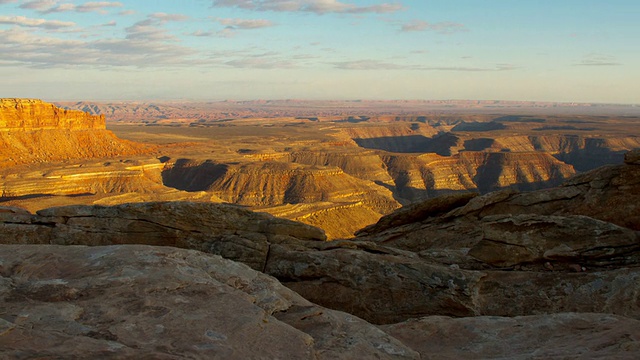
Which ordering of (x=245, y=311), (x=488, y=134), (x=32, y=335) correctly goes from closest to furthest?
(x=32, y=335) < (x=245, y=311) < (x=488, y=134)

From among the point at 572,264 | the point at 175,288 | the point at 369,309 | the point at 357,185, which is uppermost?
the point at 175,288

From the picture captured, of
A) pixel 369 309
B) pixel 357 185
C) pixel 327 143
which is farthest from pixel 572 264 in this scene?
pixel 327 143

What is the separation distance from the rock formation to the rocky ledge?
105 metres

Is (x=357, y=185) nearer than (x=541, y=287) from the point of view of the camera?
No

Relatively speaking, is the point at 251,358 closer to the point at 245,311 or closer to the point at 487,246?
the point at 245,311

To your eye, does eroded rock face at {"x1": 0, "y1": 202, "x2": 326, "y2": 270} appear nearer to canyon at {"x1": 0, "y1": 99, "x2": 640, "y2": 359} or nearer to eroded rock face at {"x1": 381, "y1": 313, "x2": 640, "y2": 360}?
canyon at {"x1": 0, "y1": 99, "x2": 640, "y2": 359}

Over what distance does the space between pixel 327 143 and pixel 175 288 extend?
167 m

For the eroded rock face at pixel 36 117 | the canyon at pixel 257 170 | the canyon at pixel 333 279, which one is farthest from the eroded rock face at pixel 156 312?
the eroded rock face at pixel 36 117

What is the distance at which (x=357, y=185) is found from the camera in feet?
347

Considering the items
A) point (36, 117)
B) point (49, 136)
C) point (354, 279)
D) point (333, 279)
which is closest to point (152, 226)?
point (333, 279)

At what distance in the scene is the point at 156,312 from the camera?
8234 mm

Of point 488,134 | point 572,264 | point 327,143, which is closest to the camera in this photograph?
point 572,264

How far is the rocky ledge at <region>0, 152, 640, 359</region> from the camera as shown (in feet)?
26.1

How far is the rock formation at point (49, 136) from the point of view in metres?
114
